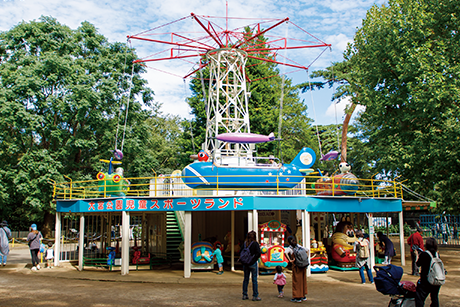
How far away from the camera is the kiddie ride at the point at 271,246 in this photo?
14922mm

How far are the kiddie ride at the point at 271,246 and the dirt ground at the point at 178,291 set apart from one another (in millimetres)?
548

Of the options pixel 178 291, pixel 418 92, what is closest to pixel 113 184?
pixel 178 291

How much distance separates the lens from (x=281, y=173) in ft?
58.3

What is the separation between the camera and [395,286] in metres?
7.00

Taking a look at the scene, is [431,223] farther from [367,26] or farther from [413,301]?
[413,301]

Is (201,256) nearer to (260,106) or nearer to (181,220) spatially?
(181,220)

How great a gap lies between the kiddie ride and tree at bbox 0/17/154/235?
58.7 ft

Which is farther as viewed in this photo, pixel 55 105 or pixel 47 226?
pixel 47 226

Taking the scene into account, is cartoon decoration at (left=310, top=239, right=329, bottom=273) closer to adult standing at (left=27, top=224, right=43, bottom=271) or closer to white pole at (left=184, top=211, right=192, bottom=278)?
white pole at (left=184, top=211, right=192, bottom=278)

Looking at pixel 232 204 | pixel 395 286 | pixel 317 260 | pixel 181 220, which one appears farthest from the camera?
pixel 181 220

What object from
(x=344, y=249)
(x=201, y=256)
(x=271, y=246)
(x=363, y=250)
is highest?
(x=363, y=250)

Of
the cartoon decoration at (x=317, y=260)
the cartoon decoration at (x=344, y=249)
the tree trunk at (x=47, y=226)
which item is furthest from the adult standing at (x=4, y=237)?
the tree trunk at (x=47, y=226)

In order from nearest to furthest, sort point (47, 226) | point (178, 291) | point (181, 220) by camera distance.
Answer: point (178, 291) → point (181, 220) → point (47, 226)

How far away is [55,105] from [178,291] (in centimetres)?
2134
